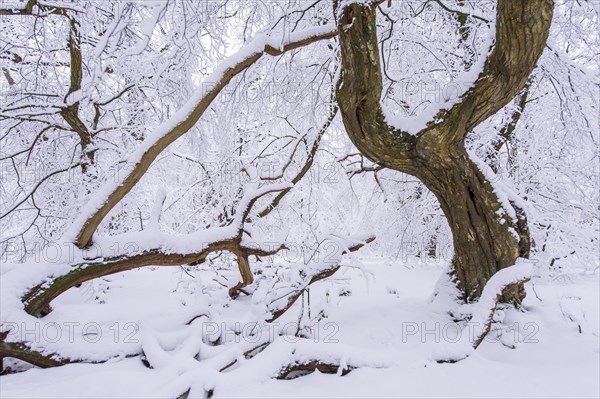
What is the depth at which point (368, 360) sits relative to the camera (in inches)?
111

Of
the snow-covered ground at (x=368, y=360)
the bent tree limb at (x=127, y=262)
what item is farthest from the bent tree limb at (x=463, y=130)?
the bent tree limb at (x=127, y=262)

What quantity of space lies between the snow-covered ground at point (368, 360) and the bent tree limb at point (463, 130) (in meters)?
0.58

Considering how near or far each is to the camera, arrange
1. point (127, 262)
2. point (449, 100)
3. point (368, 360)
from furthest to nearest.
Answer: point (127, 262)
point (449, 100)
point (368, 360)

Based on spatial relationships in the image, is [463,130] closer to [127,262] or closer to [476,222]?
[476,222]

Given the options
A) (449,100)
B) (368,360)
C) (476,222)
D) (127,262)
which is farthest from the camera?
(476,222)

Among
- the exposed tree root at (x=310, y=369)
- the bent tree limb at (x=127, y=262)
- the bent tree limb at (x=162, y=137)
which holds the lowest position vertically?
the exposed tree root at (x=310, y=369)

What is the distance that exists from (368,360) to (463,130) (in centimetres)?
215

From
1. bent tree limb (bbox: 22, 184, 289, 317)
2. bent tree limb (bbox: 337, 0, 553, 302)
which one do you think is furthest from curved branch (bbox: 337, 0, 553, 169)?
bent tree limb (bbox: 22, 184, 289, 317)

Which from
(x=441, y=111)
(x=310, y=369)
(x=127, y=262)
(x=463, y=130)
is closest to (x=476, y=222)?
(x=463, y=130)

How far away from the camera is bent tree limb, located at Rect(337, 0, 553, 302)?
8.69 feet

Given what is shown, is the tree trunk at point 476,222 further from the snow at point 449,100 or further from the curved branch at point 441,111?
the snow at point 449,100

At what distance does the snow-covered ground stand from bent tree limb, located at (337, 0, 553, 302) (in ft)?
1.92

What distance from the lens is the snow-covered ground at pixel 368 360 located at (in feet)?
8.03

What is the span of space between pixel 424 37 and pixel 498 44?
2.02m
